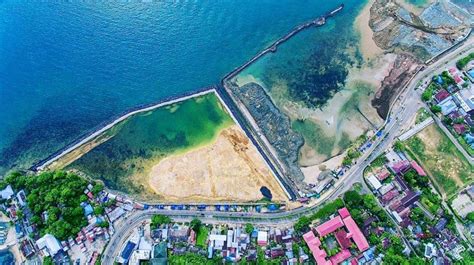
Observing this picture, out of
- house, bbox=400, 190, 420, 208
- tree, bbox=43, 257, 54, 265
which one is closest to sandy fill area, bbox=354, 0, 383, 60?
house, bbox=400, 190, 420, 208

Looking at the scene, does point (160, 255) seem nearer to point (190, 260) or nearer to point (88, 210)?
point (190, 260)

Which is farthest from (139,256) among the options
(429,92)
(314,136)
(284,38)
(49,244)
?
(429,92)

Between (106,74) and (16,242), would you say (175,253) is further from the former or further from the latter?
(106,74)

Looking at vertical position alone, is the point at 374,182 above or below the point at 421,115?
below

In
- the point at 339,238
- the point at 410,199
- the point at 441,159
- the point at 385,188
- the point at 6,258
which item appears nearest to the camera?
the point at 339,238

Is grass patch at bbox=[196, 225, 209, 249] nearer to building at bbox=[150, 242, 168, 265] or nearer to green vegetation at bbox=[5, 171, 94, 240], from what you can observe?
building at bbox=[150, 242, 168, 265]

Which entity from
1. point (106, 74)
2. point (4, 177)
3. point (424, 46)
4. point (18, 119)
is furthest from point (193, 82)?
point (424, 46)
